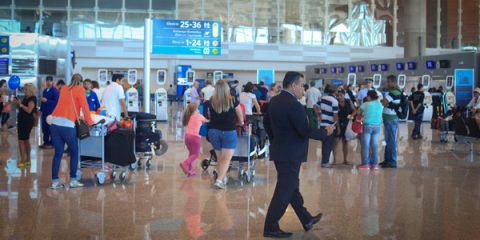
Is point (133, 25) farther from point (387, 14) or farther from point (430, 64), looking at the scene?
point (430, 64)

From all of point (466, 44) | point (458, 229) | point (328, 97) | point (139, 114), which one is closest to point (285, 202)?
point (458, 229)

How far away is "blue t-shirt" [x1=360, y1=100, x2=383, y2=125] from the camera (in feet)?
41.4

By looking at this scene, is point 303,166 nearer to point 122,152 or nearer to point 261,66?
point 122,152

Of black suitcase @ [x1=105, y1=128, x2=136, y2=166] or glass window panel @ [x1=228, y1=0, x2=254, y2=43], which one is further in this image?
glass window panel @ [x1=228, y1=0, x2=254, y2=43]

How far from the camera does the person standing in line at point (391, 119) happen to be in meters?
13.0

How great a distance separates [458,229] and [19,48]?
713 inches

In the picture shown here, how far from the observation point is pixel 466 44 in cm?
4666

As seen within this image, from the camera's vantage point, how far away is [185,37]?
25.1 m

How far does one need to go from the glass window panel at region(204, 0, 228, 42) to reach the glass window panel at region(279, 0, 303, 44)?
12.2 ft

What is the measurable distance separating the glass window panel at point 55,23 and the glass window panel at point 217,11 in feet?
29.4

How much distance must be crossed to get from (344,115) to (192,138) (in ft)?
11.8

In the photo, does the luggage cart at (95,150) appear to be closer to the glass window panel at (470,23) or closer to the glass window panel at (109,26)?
the glass window panel at (109,26)

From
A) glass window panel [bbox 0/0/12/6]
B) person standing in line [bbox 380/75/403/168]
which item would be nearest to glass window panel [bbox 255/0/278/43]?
glass window panel [bbox 0/0/12/6]

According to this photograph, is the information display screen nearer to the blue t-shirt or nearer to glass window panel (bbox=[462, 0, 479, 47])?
the blue t-shirt
